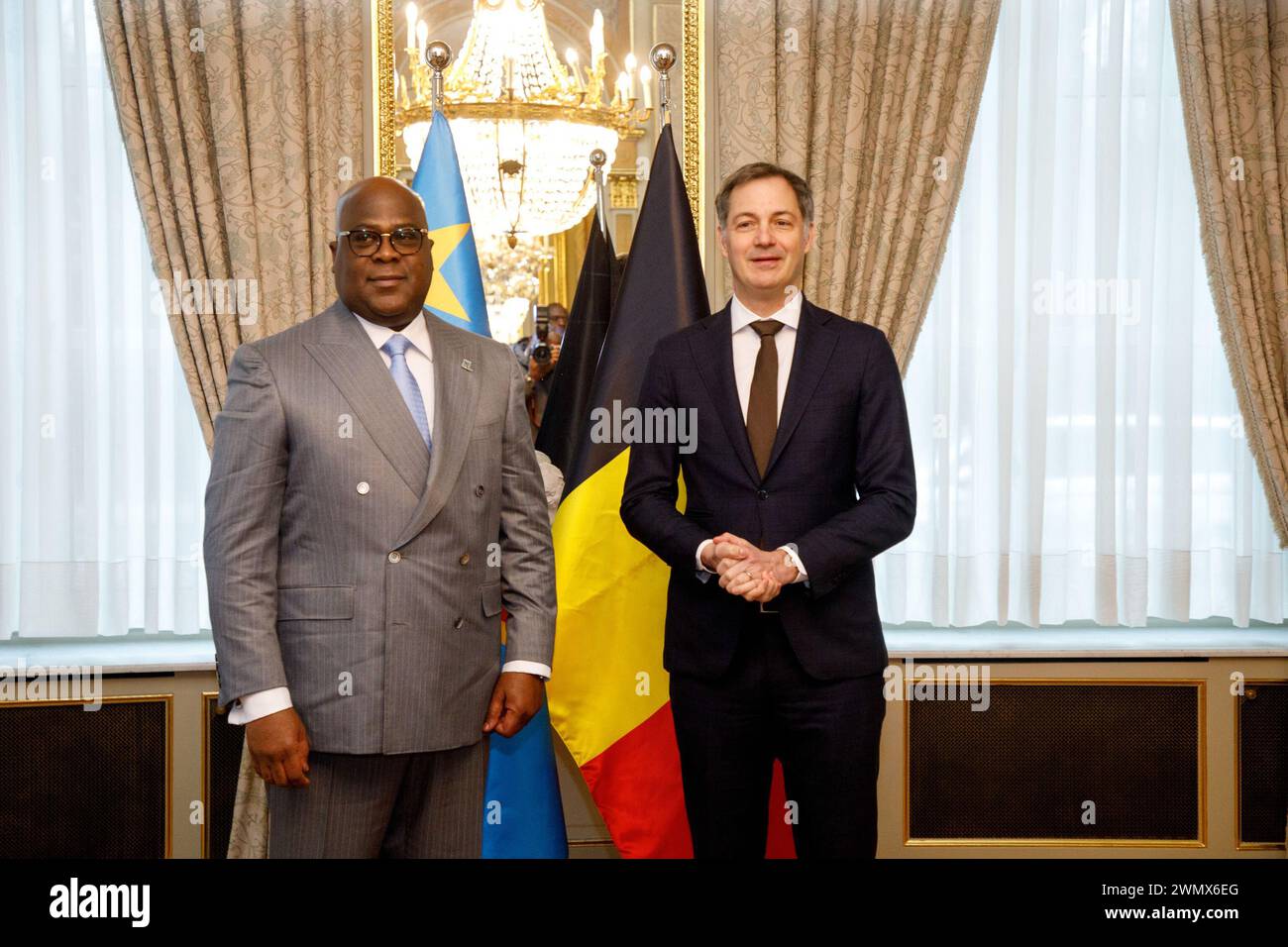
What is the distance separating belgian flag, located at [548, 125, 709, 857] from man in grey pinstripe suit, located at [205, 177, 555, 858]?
3.22ft

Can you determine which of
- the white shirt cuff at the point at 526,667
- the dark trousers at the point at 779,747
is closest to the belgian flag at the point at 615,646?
the dark trousers at the point at 779,747

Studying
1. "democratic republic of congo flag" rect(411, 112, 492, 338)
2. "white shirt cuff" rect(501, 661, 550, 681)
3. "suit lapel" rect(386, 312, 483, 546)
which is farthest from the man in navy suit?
"democratic republic of congo flag" rect(411, 112, 492, 338)

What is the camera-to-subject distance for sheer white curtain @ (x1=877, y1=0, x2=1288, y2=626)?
3.79 meters

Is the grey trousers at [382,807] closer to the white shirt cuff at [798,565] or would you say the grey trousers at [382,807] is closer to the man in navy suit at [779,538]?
the man in navy suit at [779,538]

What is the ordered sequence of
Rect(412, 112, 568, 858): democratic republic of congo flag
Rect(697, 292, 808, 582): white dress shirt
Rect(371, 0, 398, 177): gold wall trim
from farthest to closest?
Rect(371, 0, 398, 177): gold wall trim, Rect(412, 112, 568, 858): democratic republic of congo flag, Rect(697, 292, 808, 582): white dress shirt

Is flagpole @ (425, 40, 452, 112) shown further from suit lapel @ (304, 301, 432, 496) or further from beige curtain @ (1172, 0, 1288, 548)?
beige curtain @ (1172, 0, 1288, 548)

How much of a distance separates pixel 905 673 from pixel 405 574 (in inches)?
79.2

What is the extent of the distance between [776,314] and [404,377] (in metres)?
0.83

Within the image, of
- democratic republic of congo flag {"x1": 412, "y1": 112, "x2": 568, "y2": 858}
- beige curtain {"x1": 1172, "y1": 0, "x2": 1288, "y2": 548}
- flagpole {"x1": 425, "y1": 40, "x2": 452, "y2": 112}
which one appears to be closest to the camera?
democratic republic of congo flag {"x1": 412, "y1": 112, "x2": 568, "y2": 858}

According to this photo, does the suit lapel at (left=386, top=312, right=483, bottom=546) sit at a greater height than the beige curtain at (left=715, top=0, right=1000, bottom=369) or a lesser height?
lesser

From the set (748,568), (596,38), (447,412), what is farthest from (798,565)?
(596,38)

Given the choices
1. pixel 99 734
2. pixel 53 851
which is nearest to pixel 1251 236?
pixel 99 734

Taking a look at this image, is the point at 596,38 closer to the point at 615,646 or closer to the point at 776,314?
the point at 776,314

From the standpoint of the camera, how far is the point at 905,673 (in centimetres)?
358
